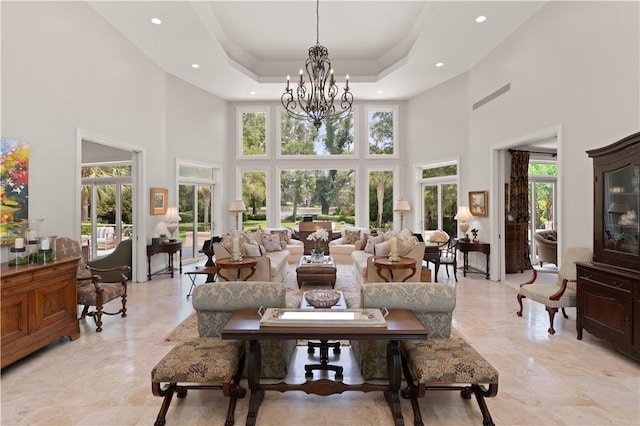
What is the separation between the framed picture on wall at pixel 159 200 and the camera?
7.03m

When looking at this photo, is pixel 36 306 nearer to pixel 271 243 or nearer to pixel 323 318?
pixel 323 318

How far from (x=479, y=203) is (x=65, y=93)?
25.4 feet

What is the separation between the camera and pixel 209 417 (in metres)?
2.40

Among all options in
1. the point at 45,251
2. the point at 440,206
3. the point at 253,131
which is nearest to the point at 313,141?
the point at 253,131

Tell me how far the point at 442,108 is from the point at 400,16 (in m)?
2.77

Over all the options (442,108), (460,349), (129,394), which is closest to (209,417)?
(129,394)

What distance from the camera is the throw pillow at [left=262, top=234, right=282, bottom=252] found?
7.61 meters

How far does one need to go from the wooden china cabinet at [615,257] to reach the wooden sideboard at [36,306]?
233 inches

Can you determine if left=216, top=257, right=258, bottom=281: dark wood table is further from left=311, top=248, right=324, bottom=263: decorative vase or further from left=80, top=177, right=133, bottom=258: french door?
left=80, top=177, right=133, bottom=258: french door

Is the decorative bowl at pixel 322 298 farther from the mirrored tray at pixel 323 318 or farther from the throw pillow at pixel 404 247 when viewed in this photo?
the throw pillow at pixel 404 247

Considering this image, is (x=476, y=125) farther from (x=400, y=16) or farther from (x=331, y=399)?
(x=331, y=399)

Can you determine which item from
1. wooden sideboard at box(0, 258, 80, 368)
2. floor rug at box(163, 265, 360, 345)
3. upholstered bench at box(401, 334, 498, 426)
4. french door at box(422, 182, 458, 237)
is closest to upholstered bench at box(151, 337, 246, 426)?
floor rug at box(163, 265, 360, 345)

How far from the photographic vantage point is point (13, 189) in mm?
3844

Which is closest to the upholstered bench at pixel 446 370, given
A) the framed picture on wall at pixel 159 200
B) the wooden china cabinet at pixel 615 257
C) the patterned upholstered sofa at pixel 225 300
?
the patterned upholstered sofa at pixel 225 300
